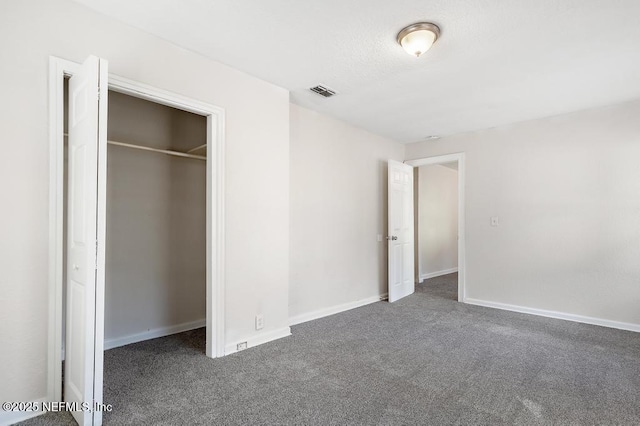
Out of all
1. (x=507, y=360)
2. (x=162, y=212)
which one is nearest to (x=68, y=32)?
(x=162, y=212)

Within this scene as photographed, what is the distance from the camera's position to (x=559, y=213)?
13.5 ft

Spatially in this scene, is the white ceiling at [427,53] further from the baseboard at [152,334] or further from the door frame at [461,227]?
the baseboard at [152,334]

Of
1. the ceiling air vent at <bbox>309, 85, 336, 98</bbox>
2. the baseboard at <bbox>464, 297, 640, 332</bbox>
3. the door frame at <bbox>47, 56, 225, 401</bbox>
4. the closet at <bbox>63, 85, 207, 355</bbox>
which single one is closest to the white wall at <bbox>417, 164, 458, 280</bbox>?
the baseboard at <bbox>464, 297, 640, 332</bbox>

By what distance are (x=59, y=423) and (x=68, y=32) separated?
2.34m

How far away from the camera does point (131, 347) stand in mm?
3025

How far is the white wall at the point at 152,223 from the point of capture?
10.3ft

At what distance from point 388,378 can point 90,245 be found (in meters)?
2.13

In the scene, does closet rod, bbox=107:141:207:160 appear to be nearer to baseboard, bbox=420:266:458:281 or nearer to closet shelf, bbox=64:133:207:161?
closet shelf, bbox=64:133:207:161

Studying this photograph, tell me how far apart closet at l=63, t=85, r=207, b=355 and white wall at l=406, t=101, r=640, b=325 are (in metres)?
3.77

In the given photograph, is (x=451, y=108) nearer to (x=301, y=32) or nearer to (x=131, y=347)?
(x=301, y=32)

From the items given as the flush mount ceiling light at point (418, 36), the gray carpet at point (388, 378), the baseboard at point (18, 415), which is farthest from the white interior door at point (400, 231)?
the baseboard at point (18, 415)

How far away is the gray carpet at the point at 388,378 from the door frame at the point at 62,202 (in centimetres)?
30

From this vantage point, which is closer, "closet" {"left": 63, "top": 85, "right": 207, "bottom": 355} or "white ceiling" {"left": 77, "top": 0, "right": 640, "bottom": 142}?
"white ceiling" {"left": 77, "top": 0, "right": 640, "bottom": 142}

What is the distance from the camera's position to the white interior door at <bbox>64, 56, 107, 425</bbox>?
5.76 feet
